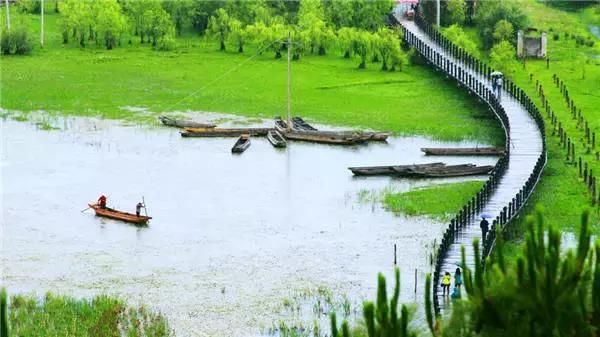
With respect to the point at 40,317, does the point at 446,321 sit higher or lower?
higher

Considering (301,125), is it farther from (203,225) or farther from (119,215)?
(119,215)

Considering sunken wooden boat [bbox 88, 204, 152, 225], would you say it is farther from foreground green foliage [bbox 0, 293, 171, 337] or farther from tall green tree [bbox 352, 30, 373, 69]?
tall green tree [bbox 352, 30, 373, 69]

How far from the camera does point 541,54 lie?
7531 centimetres

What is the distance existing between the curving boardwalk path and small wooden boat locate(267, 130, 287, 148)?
858 cm

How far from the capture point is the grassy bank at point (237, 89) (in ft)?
207

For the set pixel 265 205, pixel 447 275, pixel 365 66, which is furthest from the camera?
pixel 365 66

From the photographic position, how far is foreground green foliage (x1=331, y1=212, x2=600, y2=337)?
1959 cm

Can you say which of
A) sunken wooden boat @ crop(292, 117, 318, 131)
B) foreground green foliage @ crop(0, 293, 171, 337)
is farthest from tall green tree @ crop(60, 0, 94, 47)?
foreground green foliage @ crop(0, 293, 171, 337)

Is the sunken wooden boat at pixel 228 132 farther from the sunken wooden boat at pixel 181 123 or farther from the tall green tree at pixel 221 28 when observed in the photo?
the tall green tree at pixel 221 28

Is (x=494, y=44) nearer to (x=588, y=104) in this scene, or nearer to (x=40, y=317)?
(x=588, y=104)

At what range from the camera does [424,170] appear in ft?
172

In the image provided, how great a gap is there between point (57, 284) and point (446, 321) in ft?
65.9

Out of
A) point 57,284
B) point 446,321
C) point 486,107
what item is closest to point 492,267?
point 446,321

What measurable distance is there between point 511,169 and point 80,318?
18.0 meters
